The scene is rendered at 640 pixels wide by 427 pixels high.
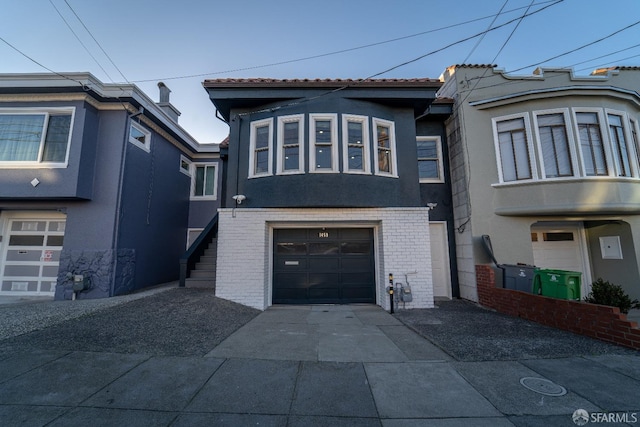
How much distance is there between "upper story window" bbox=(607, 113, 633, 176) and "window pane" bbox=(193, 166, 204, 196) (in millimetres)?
16452

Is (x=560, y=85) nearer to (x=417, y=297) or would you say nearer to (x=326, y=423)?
(x=417, y=297)

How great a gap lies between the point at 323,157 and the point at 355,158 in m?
1.00

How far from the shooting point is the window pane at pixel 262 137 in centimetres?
836

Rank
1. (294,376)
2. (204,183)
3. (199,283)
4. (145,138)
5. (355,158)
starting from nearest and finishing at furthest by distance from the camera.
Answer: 1. (294,376)
2. (355,158)
3. (199,283)
4. (145,138)
5. (204,183)

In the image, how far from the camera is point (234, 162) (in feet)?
27.5

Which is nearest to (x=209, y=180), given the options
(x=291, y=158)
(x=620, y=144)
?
(x=291, y=158)

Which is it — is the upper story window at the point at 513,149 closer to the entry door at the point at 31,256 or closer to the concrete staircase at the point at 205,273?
the concrete staircase at the point at 205,273

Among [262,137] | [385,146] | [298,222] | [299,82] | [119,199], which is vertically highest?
[299,82]

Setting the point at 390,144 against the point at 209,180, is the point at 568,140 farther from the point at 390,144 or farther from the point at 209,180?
the point at 209,180

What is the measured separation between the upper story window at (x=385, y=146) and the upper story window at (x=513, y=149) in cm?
349

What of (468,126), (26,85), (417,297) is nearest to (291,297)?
(417,297)

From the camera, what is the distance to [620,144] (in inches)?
325

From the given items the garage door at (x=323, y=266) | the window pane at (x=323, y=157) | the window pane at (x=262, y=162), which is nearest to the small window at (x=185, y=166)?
the window pane at (x=262, y=162)

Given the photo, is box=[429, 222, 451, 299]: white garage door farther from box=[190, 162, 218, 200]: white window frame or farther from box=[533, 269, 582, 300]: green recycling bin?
box=[190, 162, 218, 200]: white window frame
